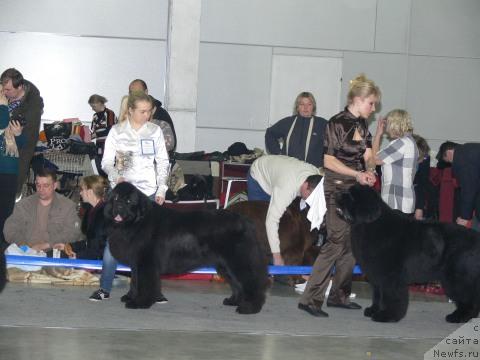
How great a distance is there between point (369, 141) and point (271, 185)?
4.91 feet

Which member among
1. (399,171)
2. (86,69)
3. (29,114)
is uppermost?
(86,69)

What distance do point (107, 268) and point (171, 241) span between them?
0.69 meters

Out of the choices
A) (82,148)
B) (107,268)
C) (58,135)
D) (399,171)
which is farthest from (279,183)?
(58,135)

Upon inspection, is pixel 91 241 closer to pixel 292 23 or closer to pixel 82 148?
pixel 82 148

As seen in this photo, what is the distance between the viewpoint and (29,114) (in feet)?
26.4

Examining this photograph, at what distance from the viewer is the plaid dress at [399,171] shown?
7230mm

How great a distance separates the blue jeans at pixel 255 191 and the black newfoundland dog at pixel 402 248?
2124 mm

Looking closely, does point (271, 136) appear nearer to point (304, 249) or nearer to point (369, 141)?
point (304, 249)

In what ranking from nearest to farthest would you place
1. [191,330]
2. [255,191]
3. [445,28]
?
[191,330] → [255,191] → [445,28]

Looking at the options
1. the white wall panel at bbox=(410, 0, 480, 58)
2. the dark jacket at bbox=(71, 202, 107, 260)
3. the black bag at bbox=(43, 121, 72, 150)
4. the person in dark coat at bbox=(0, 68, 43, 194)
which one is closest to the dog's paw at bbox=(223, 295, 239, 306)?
the dark jacket at bbox=(71, 202, 107, 260)

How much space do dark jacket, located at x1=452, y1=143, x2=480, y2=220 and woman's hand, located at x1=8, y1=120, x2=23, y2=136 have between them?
148 inches

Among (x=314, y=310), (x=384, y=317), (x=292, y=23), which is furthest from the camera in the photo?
(x=292, y=23)

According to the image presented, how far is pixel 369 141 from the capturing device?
265 inches

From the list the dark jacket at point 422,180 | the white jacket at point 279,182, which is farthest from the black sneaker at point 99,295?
the dark jacket at point 422,180
